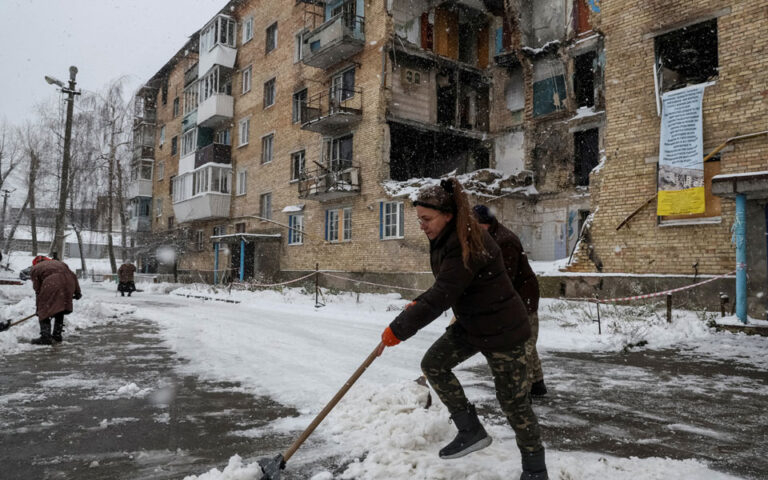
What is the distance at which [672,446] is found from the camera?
369cm

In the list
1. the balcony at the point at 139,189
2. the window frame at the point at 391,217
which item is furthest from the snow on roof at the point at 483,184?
the balcony at the point at 139,189

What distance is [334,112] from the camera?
2102 centimetres

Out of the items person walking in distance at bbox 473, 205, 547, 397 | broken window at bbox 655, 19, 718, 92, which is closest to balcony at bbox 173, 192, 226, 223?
broken window at bbox 655, 19, 718, 92

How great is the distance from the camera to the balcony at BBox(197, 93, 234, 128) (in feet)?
97.9

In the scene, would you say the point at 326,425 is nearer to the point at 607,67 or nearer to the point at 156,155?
the point at 607,67

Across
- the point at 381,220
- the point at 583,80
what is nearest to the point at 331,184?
the point at 381,220

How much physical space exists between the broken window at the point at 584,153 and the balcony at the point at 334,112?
890cm

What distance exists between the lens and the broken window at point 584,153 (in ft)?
63.7

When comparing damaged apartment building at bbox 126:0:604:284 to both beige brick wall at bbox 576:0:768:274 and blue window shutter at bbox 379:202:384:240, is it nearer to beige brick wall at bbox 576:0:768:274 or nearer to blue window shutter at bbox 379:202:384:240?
blue window shutter at bbox 379:202:384:240

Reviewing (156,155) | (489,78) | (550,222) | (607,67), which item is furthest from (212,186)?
(607,67)

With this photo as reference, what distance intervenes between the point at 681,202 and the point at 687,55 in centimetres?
520

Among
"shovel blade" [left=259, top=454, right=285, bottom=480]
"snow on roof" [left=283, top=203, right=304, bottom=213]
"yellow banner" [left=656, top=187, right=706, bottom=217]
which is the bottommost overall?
"shovel blade" [left=259, top=454, right=285, bottom=480]

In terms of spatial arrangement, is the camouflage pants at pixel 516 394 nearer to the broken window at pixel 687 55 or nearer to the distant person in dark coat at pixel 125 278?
the broken window at pixel 687 55

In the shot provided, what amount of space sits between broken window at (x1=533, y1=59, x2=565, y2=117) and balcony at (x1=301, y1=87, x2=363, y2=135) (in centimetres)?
756
